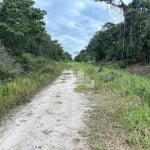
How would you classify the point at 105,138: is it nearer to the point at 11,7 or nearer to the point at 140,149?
the point at 140,149

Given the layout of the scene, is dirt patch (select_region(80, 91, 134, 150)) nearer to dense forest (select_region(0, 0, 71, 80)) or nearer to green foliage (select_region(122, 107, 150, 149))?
green foliage (select_region(122, 107, 150, 149))

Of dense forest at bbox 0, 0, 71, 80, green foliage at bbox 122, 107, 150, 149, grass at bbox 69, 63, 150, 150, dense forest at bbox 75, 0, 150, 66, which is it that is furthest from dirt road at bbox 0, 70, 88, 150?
dense forest at bbox 75, 0, 150, 66

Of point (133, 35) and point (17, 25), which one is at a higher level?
point (133, 35)

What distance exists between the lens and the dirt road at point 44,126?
A: 295 inches

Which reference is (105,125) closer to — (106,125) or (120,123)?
(106,125)

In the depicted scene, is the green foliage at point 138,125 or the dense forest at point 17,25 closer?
the green foliage at point 138,125

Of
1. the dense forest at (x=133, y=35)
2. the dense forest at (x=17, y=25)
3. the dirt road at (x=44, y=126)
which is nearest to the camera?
the dirt road at (x=44, y=126)

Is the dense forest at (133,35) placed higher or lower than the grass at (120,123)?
higher

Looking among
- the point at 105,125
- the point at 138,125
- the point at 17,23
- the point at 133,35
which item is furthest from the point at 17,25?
the point at 133,35

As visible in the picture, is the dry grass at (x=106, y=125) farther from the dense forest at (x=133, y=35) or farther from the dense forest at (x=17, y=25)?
the dense forest at (x=133, y=35)

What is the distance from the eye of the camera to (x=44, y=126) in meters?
9.14

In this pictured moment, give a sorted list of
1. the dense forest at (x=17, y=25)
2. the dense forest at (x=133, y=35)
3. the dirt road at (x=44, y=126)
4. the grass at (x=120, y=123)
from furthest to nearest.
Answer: the dense forest at (x=133, y=35), the dense forest at (x=17, y=25), the grass at (x=120, y=123), the dirt road at (x=44, y=126)

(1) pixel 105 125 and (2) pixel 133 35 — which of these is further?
(2) pixel 133 35

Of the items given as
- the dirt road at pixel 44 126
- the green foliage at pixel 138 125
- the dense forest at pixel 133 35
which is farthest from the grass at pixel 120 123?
the dense forest at pixel 133 35
